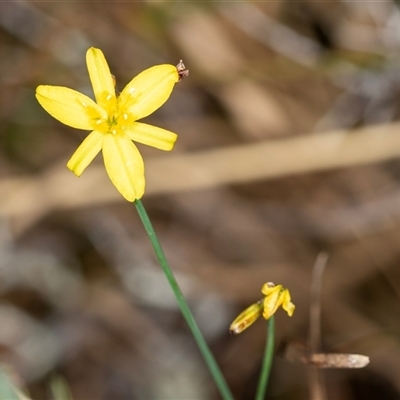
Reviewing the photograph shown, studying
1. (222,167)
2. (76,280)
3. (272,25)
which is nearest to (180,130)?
(222,167)

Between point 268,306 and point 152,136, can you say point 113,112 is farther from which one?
point 268,306

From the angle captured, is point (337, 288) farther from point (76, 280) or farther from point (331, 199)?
point (76, 280)

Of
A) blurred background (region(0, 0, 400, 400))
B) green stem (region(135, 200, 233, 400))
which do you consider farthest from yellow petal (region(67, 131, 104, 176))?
blurred background (region(0, 0, 400, 400))

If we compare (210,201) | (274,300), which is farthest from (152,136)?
(210,201)

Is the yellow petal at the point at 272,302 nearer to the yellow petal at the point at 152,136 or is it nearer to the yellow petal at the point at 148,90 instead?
the yellow petal at the point at 152,136

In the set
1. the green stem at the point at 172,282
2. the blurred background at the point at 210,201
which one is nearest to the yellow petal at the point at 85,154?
the green stem at the point at 172,282
